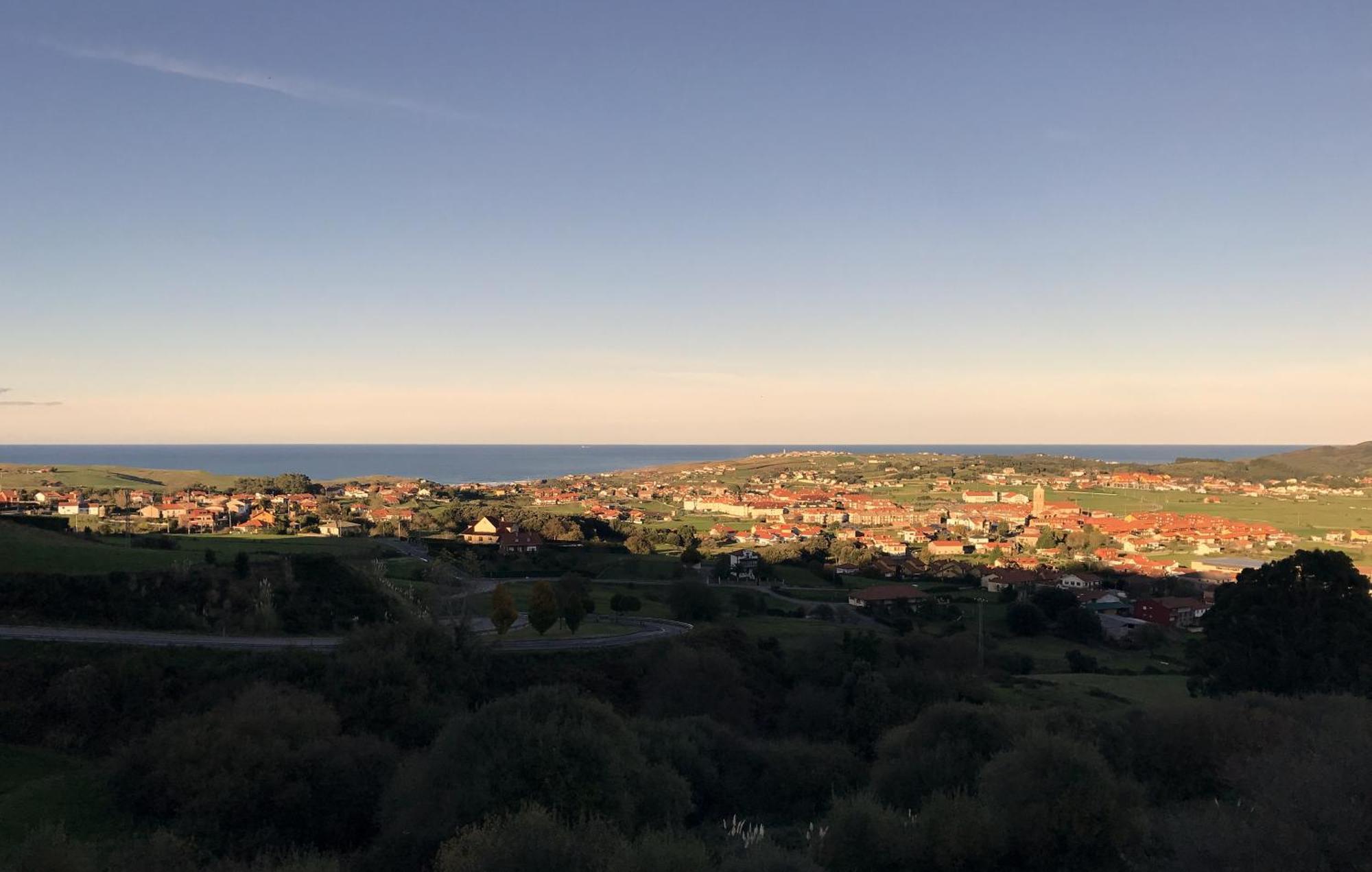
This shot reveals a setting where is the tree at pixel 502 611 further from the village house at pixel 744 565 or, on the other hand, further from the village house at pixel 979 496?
the village house at pixel 979 496

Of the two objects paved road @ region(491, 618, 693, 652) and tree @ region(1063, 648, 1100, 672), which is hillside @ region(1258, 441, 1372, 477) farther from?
paved road @ region(491, 618, 693, 652)

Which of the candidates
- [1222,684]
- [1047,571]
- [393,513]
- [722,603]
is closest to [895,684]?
[1222,684]

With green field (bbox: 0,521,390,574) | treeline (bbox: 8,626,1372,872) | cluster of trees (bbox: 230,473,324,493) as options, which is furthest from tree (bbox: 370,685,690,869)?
cluster of trees (bbox: 230,473,324,493)

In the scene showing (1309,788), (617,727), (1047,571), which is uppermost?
(1309,788)

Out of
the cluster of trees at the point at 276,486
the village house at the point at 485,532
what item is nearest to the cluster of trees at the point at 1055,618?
the village house at the point at 485,532

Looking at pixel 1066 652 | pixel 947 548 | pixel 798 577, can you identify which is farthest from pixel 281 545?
pixel 947 548

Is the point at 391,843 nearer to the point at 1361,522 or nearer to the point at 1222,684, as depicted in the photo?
the point at 1222,684
